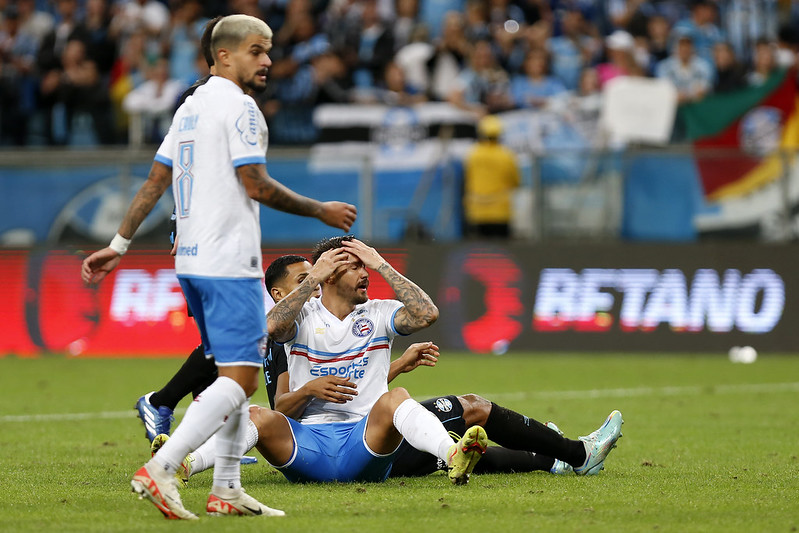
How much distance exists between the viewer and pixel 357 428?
→ 6.94 meters

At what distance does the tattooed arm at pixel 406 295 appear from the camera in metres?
6.88

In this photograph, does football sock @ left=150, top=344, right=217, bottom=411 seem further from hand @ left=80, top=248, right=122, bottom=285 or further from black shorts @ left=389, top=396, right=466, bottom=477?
hand @ left=80, top=248, right=122, bottom=285

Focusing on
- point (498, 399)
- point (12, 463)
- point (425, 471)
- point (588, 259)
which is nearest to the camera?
point (425, 471)

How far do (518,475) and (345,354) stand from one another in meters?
1.39

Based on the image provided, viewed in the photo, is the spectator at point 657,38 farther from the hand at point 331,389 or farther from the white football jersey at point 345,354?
the hand at point 331,389

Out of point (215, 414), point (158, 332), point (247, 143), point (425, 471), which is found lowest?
point (158, 332)

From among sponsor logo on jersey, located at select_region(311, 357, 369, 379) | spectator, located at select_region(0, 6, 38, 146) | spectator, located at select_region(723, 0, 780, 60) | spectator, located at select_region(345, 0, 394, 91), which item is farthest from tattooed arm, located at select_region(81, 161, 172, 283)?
spectator, located at select_region(723, 0, 780, 60)

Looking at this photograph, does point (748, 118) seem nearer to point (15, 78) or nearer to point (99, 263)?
point (15, 78)

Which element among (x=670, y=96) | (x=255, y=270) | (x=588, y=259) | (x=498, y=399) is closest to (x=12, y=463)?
(x=255, y=270)

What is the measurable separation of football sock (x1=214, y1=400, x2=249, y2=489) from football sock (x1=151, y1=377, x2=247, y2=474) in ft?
0.60

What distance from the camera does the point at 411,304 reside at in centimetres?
694

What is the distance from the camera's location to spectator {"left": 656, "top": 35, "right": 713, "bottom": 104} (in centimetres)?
1759

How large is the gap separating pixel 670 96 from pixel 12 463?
Answer: 1112 cm

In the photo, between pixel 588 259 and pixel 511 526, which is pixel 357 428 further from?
pixel 588 259
